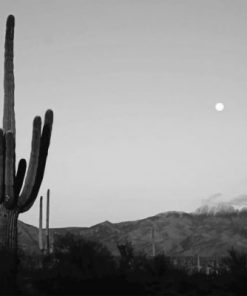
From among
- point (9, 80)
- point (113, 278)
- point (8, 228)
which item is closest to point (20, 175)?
point (8, 228)

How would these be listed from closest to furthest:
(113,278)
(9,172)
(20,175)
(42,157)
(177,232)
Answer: (113,278), (9,172), (20,175), (42,157), (177,232)

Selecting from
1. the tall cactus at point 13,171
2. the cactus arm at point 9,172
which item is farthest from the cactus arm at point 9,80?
the cactus arm at point 9,172

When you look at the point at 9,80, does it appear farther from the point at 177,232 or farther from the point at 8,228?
the point at 177,232

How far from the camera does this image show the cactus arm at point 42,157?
1716 cm

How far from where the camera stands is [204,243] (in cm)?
8981

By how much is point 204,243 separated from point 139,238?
12011 millimetres

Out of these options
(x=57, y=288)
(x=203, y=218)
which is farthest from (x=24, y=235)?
(x=57, y=288)

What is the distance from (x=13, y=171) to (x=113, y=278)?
591 cm

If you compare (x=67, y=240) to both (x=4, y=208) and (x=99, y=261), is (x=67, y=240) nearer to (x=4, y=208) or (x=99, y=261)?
(x=99, y=261)

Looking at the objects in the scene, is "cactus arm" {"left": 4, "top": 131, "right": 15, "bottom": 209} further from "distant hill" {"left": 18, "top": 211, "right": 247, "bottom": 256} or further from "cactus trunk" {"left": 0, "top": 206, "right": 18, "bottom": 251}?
"distant hill" {"left": 18, "top": 211, "right": 247, "bottom": 256}

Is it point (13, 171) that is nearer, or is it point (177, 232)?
point (13, 171)

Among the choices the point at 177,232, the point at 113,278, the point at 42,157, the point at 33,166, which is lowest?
the point at 113,278

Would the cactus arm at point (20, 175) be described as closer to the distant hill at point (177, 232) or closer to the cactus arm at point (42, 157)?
the cactus arm at point (42, 157)

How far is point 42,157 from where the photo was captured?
17.5 metres
